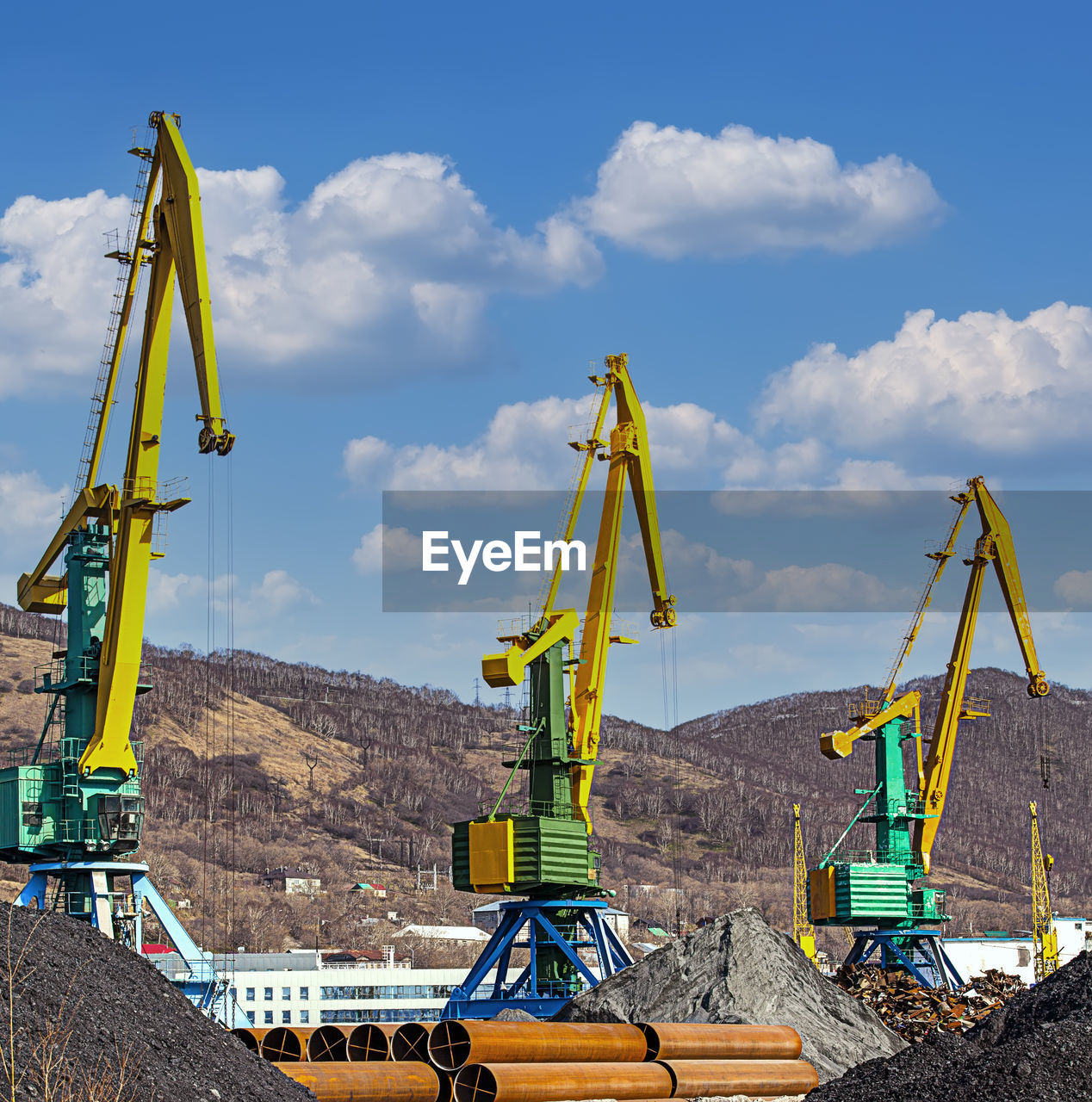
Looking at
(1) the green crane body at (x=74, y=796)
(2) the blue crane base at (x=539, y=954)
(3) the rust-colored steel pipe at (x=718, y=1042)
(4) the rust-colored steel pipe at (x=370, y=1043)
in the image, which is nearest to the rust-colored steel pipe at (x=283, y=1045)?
(4) the rust-colored steel pipe at (x=370, y=1043)

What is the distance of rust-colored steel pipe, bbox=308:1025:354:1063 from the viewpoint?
24406 mm

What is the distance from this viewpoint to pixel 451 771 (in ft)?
525

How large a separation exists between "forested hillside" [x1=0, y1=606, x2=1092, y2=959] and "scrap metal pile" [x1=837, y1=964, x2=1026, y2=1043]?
30.0 meters

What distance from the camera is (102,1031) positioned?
1777 cm

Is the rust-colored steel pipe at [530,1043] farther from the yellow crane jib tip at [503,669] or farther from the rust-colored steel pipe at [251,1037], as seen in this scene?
the yellow crane jib tip at [503,669]

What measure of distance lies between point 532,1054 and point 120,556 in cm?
1699

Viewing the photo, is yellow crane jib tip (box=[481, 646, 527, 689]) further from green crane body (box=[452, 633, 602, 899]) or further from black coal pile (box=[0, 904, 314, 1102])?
black coal pile (box=[0, 904, 314, 1102])

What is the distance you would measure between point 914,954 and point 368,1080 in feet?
120

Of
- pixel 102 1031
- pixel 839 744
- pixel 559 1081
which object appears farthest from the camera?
pixel 839 744

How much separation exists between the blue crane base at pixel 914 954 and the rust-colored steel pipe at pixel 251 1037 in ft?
102

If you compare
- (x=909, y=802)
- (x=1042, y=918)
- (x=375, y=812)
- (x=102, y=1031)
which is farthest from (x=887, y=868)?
(x=375, y=812)

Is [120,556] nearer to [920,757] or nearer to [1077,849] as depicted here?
[920,757]

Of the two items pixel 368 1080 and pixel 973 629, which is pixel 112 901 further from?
pixel 973 629

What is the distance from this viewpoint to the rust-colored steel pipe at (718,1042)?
84.0 feet
